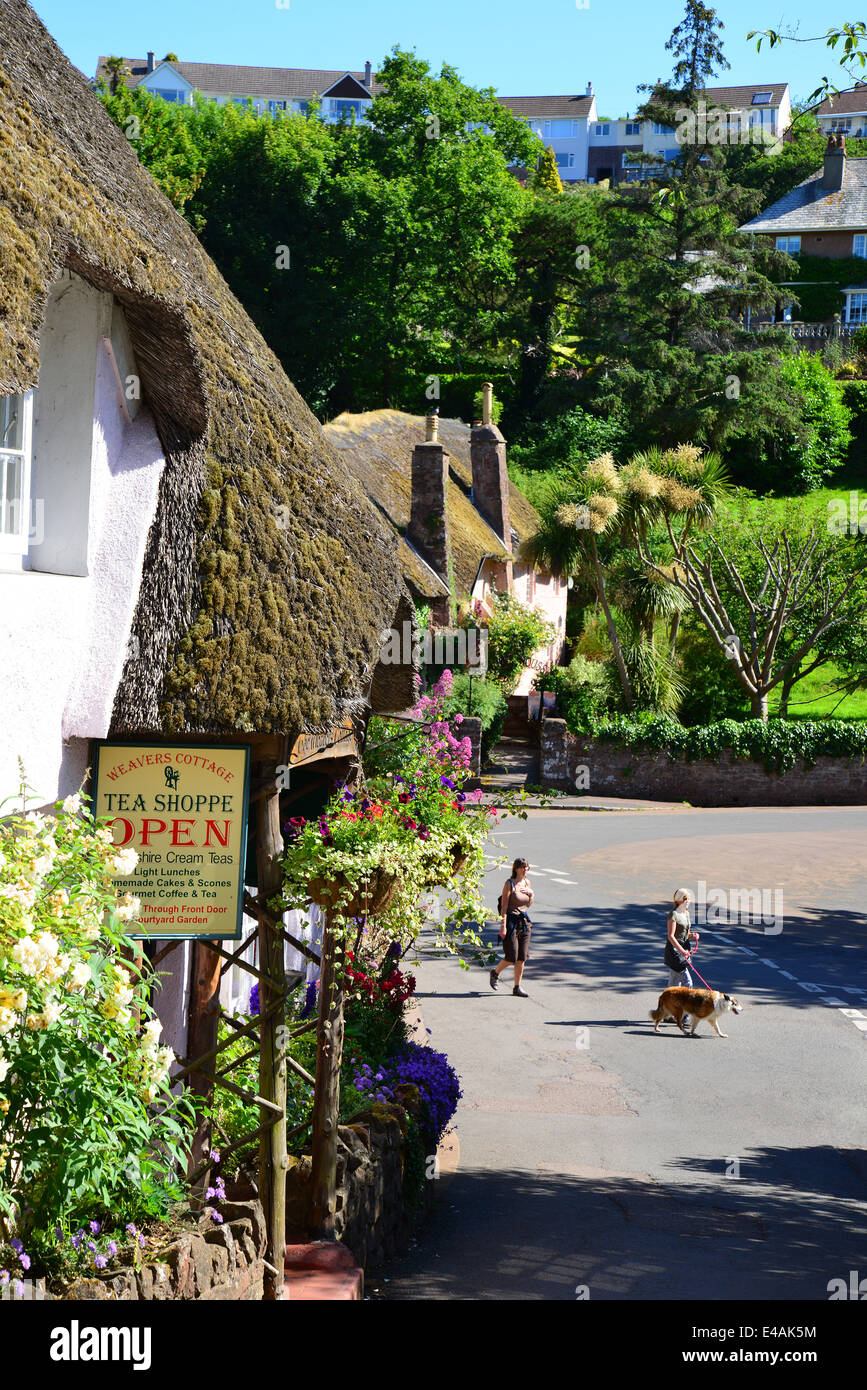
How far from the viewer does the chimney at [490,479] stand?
3609 cm

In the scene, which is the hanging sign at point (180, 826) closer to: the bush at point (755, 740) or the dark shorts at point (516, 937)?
the dark shorts at point (516, 937)

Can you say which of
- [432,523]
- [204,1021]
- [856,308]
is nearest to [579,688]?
[432,523]

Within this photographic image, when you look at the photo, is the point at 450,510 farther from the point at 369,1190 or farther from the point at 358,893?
the point at 358,893

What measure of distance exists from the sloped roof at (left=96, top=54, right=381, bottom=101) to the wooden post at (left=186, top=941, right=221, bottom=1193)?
9430 centimetres

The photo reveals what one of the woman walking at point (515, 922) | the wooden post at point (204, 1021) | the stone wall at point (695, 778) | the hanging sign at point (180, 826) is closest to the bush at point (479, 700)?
the stone wall at point (695, 778)

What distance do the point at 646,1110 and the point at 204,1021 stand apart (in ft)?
18.5

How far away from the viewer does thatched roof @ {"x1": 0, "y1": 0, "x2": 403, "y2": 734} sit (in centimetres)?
503

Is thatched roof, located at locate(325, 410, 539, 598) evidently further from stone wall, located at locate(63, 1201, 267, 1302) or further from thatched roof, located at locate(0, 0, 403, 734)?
stone wall, located at locate(63, 1201, 267, 1302)

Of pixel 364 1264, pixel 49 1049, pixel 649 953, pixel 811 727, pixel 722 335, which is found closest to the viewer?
pixel 49 1049

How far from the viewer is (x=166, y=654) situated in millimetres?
5590

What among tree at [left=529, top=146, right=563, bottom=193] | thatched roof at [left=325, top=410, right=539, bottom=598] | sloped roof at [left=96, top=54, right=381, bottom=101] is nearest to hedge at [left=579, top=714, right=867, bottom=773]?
thatched roof at [left=325, top=410, right=539, bottom=598]

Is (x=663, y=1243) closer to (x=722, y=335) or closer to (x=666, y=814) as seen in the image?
(x=666, y=814)

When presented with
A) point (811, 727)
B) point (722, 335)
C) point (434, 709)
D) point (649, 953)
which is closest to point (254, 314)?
point (722, 335)

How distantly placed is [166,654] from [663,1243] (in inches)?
207
